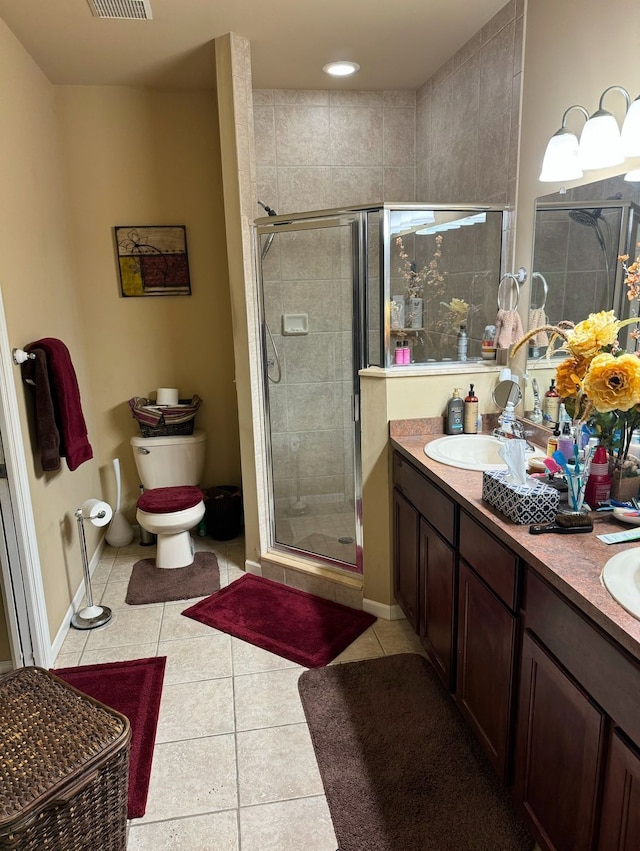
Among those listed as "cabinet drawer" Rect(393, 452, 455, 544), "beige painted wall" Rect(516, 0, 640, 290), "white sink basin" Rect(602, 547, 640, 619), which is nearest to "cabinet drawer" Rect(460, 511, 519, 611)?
"cabinet drawer" Rect(393, 452, 455, 544)

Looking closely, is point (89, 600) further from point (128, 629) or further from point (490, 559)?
point (490, 559)

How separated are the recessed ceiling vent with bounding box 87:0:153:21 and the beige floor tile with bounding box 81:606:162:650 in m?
2.67

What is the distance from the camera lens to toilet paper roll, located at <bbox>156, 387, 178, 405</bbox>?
12.0 ft

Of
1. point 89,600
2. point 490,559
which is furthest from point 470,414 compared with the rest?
point 89,600

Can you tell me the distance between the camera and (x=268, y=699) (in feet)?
7.56

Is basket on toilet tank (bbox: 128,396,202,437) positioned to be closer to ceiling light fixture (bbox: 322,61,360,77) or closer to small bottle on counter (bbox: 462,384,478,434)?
small bottle on counter (bbox: 462,384,478,434)

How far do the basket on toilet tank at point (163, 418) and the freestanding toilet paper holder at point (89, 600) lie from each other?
2.48 ft

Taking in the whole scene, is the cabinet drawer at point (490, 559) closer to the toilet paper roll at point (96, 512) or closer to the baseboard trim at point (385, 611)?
the baseboard trim at point (385, 611)

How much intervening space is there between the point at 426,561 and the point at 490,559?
60cm

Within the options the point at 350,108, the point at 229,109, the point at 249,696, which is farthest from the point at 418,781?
the point at 350,108

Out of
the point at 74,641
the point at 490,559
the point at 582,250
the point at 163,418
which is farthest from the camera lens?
the point at 163,418

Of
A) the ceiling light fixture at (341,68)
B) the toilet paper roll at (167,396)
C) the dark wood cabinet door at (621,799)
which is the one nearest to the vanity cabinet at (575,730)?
the dark wood cabinet door at (621,799)

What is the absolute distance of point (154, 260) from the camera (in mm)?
3598

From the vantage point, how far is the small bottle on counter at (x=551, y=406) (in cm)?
Result: 231
